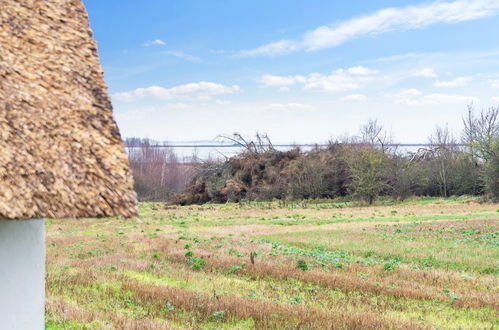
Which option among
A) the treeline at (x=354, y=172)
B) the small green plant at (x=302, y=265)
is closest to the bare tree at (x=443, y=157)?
the treeline at (x=354, y=172)

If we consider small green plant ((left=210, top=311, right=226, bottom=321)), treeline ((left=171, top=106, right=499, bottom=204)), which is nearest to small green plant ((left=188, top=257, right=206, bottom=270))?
small green plant ((left=210, top=311, right=226, bottom=321))

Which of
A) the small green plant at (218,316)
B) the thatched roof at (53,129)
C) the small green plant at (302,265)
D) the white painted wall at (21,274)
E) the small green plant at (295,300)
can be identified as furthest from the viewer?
the small green plant at (302,265)

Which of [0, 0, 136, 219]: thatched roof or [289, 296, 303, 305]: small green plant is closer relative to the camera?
[0, 0, 136, 219]: thatched roof

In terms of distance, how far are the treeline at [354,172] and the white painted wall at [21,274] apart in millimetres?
49735

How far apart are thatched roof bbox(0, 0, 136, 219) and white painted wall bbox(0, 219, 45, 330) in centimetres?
95

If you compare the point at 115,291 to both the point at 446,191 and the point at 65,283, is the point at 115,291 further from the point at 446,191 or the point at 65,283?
the point at 446,191

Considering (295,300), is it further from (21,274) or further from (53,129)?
(53,129)

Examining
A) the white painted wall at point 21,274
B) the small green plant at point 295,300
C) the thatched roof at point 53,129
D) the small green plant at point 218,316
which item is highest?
the thatched roof at point 53,129

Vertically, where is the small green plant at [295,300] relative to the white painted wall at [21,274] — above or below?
below

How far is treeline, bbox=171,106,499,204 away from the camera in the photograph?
5522 cm

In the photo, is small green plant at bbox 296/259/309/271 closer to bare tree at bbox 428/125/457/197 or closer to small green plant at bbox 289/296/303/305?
small green plant at bbox 289/296/303/305

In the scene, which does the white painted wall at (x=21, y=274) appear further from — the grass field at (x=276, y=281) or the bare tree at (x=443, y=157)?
the bare tree at (x=443, y=157)

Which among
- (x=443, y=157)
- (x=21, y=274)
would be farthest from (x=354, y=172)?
(x=21, y=274)

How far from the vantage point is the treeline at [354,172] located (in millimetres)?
55219
